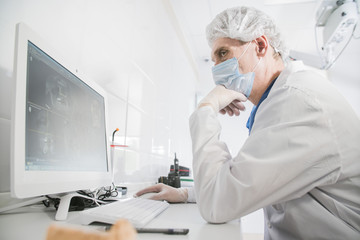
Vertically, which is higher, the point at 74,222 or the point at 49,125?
the point at 49,125

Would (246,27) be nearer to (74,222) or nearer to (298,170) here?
(298,170)

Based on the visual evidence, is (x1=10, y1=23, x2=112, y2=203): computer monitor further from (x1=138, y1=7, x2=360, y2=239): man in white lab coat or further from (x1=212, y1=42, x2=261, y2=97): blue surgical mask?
(x1=212, y1=42, x2=261, y2=97): blue surgical mask

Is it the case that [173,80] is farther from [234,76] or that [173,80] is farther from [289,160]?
[289,160]

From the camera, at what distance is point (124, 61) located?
5.32 feet

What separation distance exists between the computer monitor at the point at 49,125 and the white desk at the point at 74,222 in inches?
3.2

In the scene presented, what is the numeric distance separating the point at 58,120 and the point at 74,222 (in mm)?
280

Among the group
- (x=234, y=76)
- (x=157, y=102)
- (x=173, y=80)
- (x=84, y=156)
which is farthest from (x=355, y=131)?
(x=173, y=80)

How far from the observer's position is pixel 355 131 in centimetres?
80

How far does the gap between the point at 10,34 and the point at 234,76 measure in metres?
0.94

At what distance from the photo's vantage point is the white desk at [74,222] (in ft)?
1.73

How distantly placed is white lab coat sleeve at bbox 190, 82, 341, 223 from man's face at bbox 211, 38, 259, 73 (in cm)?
47

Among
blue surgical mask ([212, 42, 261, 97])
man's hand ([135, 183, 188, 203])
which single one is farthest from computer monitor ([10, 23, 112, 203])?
blue surgical mask ([212, 42, 261, 97])

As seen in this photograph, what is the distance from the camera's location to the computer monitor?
20.8 inches

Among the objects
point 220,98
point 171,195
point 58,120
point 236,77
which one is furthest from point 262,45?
point 58,120
